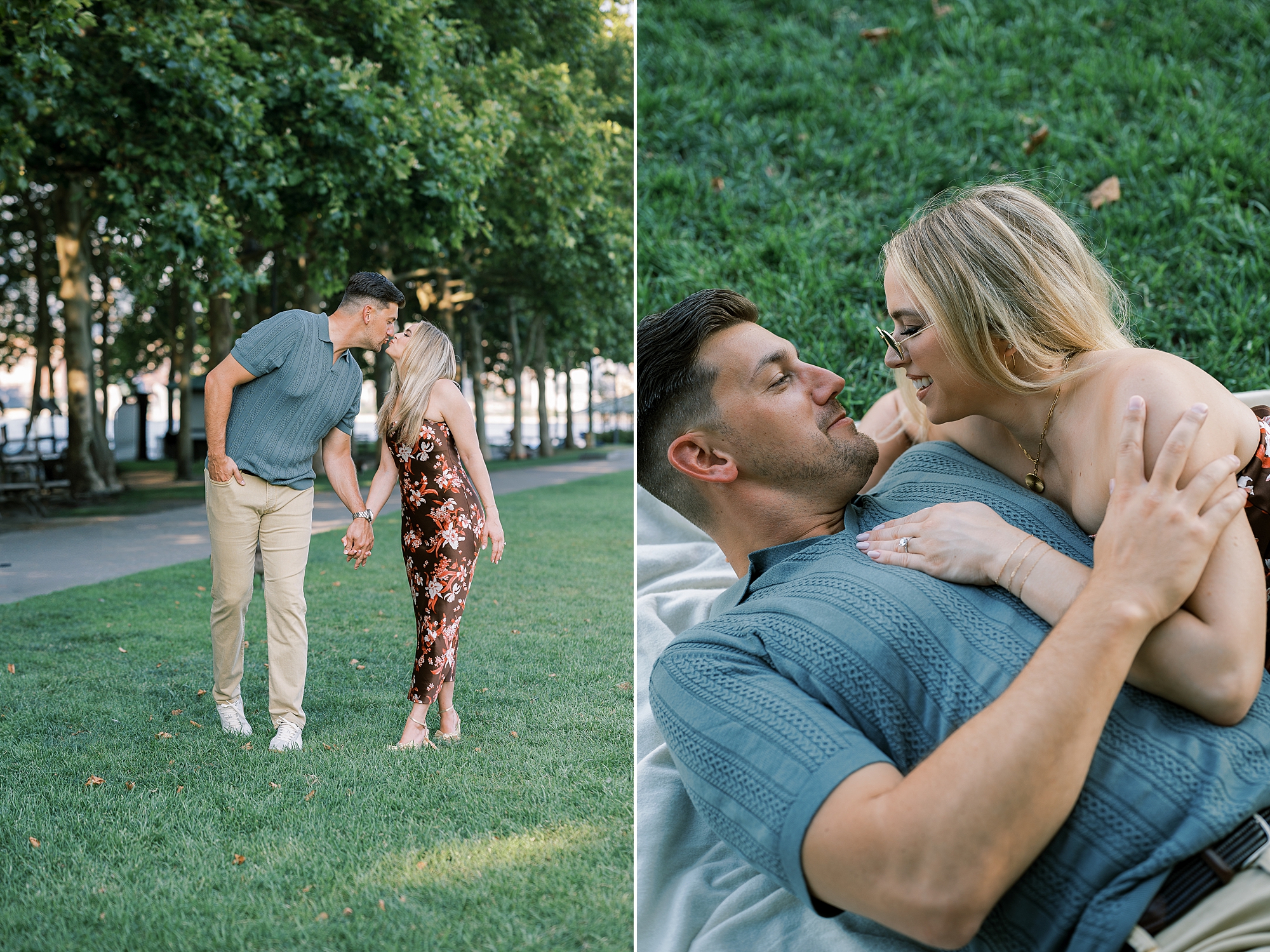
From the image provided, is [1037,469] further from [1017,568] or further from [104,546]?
[104,546]

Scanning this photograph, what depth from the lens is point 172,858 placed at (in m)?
1.71

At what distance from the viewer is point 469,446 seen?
2.21 meters

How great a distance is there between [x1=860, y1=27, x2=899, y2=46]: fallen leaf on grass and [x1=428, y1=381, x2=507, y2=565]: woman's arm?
4.37 metres

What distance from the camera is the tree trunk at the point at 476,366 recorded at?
3.38 meters

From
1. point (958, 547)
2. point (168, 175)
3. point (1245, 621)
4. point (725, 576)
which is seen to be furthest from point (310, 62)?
point (1245, 621)

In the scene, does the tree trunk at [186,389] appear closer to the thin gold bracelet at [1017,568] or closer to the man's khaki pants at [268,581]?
the man's khaki pants at [268,581]

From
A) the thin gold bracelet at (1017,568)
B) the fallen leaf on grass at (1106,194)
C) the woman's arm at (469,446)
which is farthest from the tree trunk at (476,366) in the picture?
the fallen leaf on grass at (1106,194)

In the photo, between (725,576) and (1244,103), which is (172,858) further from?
(1244,103)

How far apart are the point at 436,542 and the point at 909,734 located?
48.4 inches

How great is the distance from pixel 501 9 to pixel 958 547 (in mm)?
2175

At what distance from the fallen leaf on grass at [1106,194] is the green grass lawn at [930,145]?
5cm

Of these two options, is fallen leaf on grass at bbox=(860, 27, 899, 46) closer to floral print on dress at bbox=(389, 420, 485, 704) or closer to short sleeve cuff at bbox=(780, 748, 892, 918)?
floral print on dress at bbox=(389, 420, 485, 704)

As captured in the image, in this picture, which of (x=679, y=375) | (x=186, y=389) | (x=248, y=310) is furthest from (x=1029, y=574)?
(x=186, y=389)

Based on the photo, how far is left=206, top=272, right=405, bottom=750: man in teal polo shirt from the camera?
6.33ft
